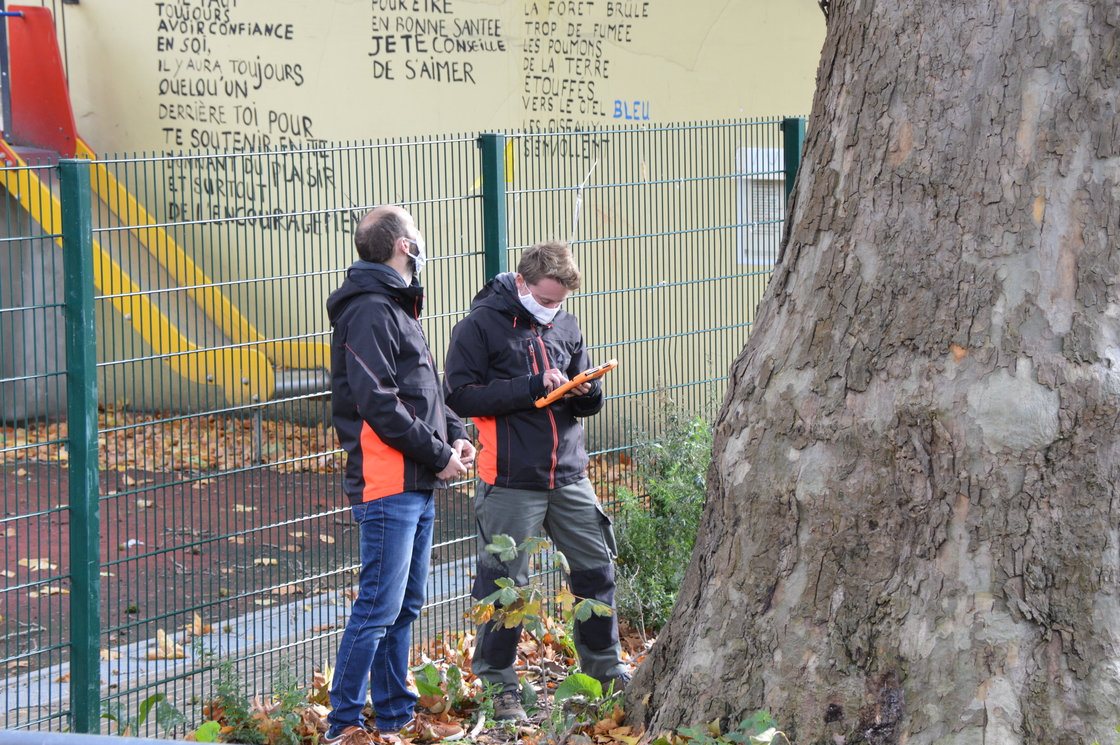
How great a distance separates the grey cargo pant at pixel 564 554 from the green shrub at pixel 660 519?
0.66 meters

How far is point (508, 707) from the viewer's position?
4.38m

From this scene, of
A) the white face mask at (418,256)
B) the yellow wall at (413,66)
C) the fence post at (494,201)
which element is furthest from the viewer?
the yellow wall at (413,66)

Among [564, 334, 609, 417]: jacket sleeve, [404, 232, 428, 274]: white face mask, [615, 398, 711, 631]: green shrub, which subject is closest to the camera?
[404, 232, 428, 274]: white face mask

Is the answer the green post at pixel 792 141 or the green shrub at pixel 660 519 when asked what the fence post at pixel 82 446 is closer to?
the green shrub at pixel 660 519

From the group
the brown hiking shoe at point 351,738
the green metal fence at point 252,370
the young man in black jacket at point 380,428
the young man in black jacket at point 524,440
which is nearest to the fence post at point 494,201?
the green metal fence at point 252,370

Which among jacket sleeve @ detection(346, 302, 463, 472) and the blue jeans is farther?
the blue jeans

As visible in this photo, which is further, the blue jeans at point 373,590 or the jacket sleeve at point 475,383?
the jacket sleeve at point 475,383

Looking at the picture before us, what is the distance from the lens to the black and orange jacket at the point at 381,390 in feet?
13.1

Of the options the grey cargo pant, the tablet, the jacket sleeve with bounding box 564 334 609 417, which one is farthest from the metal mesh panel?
the jacket sleeve with bounding box 564 334 609 417

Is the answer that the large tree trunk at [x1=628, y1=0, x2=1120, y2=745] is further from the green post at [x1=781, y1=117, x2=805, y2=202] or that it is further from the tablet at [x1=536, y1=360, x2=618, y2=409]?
the green post at [x1=781, y1=117, x2=805, y2=202]

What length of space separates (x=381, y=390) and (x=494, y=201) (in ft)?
5.32

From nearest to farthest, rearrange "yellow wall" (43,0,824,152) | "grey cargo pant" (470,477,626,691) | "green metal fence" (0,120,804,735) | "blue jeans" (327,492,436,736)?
"blue jeans" (327,492,436,736) < "green metal fence" (0,120,804,735) < "grey cargo pant" (470,477,626,691) < "yellow wall" (43,0,824,152)

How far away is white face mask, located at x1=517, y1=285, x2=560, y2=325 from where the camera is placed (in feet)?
14.6

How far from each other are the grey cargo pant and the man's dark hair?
98 cm
